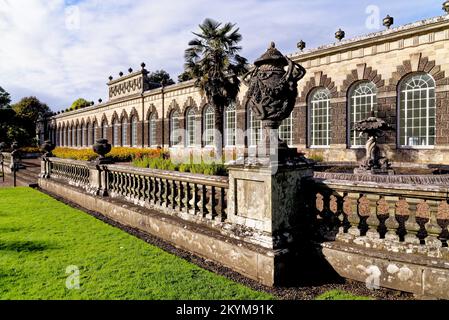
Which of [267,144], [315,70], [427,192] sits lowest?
[427,192]

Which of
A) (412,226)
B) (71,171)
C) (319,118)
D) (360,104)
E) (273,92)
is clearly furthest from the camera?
(319,118)

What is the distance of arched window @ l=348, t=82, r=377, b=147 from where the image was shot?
15.4 m

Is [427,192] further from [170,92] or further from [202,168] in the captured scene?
[170,92]

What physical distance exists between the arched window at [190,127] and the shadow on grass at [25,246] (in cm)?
2091

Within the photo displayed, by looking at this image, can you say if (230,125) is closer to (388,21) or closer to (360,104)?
(360,104)

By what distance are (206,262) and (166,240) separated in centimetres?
124

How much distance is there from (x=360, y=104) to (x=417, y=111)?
2.60m

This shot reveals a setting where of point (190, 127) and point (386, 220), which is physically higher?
point (190, 127)

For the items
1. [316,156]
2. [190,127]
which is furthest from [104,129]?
[316,156]

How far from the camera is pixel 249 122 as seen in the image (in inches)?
835

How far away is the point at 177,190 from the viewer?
5809mm

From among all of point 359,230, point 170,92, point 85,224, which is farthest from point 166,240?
point 170,92

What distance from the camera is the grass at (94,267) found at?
3604mm

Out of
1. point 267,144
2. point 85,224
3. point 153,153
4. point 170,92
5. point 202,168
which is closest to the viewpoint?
point 267,144
